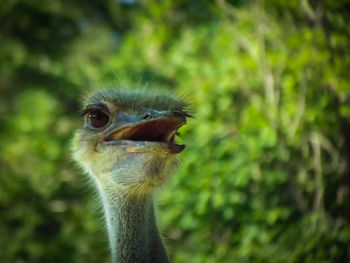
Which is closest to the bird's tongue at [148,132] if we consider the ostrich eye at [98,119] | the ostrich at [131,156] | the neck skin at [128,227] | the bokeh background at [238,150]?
the ostrich at [131,156]

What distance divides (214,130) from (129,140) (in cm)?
210

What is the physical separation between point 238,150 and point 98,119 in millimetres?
Answer: 1704

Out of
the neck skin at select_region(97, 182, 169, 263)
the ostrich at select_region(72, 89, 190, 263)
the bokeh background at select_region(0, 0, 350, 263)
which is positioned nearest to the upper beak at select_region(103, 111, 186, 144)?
the ostrich at select_region(72, 89, 190, 263)

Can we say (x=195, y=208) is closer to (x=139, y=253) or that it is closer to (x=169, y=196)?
(x=169, y=196)

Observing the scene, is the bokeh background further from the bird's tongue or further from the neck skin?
the bird's tongue

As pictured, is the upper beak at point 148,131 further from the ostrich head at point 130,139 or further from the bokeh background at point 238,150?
the bokeh background at point 238,150

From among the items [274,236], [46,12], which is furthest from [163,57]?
[274,236]

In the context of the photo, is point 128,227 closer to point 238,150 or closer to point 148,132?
point 148,132

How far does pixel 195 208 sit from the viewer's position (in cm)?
343

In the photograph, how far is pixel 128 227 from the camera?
2.00m

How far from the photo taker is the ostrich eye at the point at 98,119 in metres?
1.82

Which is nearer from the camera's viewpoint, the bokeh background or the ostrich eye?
the ostrich eye

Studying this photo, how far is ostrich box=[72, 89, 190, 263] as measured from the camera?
5.25 ft

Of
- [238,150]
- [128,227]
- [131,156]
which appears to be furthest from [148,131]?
[238,150]
